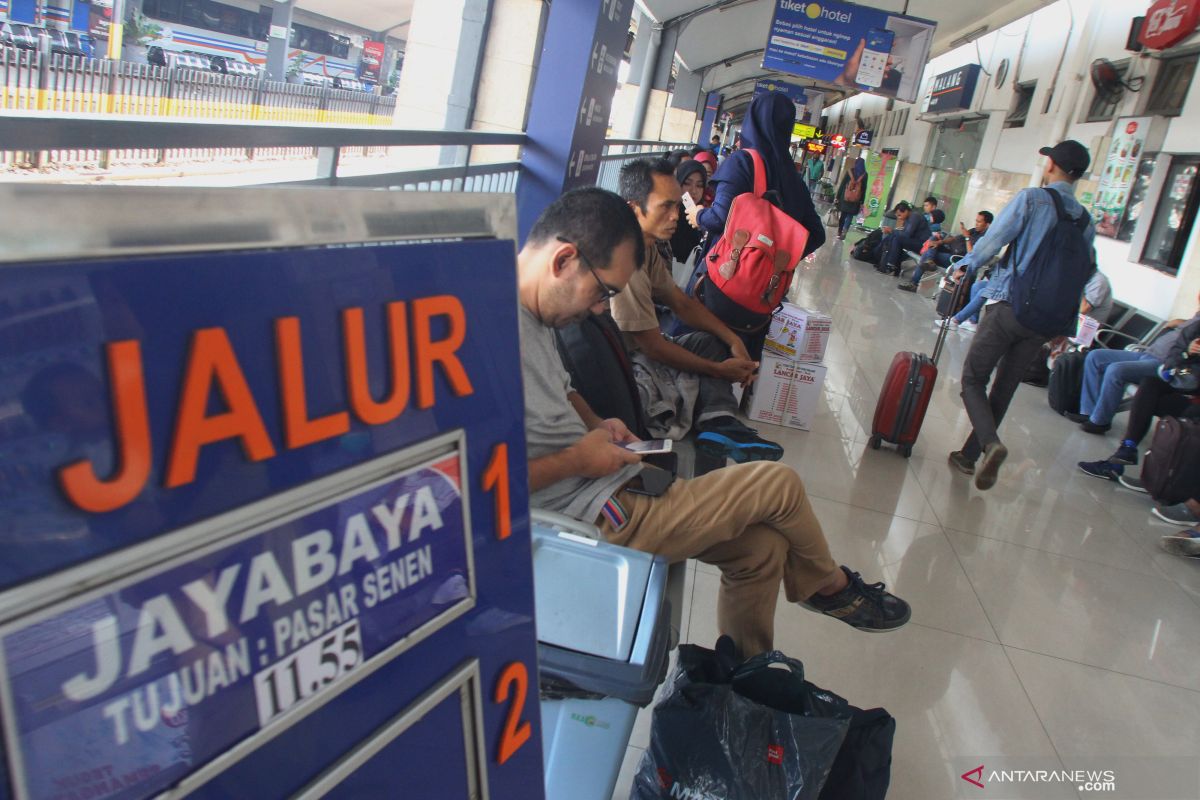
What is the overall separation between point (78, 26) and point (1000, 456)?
6735 mm

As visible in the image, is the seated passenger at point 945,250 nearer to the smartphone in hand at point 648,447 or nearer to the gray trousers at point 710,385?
the gray trousers at point 710,385

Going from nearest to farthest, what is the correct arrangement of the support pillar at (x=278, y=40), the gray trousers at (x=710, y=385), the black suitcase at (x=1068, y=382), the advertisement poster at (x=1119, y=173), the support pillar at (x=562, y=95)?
the gray trousers at (x=710, y=385) → the support pillar at (x=562, y=95) → the black suitcase at (x=1068, y=382) → the support pillar at (x=278, y=40) → the advertisement poster at (x=1119, y=173)

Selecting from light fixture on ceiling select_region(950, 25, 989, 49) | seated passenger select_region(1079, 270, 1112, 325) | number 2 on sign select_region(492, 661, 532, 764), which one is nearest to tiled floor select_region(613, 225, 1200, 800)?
number 2 on sign select_region(492, 661, 532, 764)

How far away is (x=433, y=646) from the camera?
81 centimetres

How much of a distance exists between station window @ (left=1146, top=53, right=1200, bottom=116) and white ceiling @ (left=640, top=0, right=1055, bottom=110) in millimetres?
5057

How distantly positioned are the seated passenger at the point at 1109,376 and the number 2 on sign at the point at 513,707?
229 inches

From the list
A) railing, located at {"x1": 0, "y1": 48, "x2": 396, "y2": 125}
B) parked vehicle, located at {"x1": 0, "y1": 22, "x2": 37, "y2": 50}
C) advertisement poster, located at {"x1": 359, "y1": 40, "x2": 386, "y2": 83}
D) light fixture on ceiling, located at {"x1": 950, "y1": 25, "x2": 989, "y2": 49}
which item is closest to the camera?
parked vehicle, located at {"x1": 0, "y1": 22, "x2": 37, "y2": 50}

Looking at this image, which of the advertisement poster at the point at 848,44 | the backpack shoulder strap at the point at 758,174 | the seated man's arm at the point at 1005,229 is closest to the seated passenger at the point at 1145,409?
the seated man's arm at the point at 1005,229

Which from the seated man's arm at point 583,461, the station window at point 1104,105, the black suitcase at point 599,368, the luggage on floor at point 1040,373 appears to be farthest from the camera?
the station window at point 1104,105

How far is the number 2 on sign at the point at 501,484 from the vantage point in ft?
2.81

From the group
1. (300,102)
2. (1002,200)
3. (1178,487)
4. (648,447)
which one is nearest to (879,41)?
(1002,200)

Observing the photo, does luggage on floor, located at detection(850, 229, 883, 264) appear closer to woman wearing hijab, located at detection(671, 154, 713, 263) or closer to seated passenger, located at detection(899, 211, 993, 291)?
seated passenger, located at detection(899, 211, 993, 291)

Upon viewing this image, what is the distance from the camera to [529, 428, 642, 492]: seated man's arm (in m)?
1.82

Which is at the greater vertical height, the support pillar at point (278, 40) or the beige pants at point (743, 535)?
the support pillar at point (278, 40)
